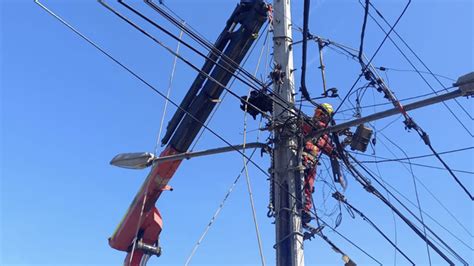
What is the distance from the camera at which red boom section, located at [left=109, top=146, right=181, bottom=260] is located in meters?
9.34

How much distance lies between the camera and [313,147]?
7918mm

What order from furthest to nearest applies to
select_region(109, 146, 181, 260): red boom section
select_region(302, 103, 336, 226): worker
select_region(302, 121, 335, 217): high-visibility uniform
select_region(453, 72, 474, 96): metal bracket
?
select_region(109, 146, 181, 260): red boom section → select_region(302, 121, 335, 217): high-visibility uniform → select_region(302, 103, 336, 226): worker → select_region(453, 72, 474, 96): metal bracket

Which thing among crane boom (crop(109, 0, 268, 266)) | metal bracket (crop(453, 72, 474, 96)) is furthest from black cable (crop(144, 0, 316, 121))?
metal bracket (crop(453, 72, 474, 96))

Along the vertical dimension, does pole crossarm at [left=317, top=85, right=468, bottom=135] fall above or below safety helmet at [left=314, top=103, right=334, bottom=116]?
below

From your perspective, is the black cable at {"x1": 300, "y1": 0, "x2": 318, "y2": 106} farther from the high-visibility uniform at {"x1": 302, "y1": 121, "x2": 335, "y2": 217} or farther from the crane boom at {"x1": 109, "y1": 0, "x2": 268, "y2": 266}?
the crane boom at {"x1": 109, "y1": 0, "x2": 268, "y2": 266}

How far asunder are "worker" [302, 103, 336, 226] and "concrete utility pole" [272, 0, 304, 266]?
1.00ft

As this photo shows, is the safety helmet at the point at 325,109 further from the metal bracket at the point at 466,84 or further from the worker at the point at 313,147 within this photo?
the metal bracket at the point at 466,84

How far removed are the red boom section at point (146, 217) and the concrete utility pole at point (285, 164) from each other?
2.62 m

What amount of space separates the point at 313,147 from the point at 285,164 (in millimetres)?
1056

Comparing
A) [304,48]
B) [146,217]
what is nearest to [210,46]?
[304,48]

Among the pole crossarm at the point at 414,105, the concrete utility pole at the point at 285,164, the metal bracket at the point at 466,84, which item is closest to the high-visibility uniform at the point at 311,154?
the concrete utility pole at the point at 285,164

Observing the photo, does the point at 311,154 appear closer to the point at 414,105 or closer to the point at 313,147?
the point at 313,147

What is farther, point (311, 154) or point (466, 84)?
point (311, 154)

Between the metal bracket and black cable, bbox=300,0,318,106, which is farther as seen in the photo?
the metal bracket
